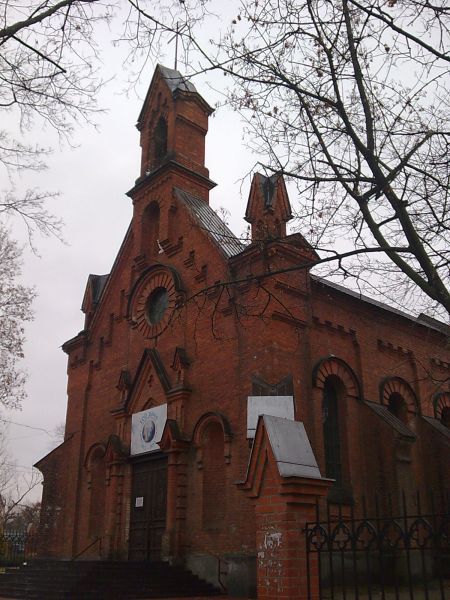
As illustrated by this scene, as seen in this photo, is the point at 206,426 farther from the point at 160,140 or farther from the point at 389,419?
the point at 160,140

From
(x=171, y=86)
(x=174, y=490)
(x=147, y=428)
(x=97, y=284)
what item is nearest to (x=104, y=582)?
(x=174, y=490)

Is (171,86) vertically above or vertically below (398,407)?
above

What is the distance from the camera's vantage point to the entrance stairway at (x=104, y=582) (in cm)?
1310

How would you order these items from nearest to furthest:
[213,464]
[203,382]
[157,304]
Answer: [213,464] < [203,382] < [157,304]

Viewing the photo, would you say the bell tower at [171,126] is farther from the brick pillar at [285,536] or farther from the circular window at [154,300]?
the brick pillar at [285,536]

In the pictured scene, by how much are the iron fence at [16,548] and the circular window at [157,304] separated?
994 cm

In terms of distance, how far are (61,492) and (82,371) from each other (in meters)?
3.93

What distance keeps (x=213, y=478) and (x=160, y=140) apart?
466 inches

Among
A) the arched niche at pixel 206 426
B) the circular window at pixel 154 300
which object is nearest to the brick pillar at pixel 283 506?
the arched niche at pixel 206 426

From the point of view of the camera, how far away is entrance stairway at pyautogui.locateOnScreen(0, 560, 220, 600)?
13.1 meters

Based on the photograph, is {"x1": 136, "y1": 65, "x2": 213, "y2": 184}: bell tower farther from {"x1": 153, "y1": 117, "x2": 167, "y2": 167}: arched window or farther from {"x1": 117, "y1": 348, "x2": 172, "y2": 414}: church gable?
{"x1": 117, "y1": 348, "x2": 172, "y2": 414}: church gable

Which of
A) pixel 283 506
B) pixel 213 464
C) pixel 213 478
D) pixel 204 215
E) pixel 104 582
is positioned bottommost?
pixel 104 582

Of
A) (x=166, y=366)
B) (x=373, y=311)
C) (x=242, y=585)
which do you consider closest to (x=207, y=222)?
(x=166, y=366)

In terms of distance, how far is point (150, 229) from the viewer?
20.4 meters
